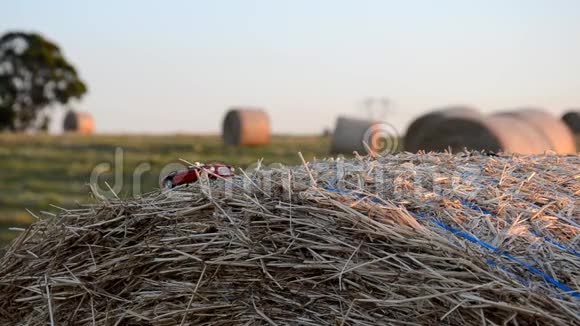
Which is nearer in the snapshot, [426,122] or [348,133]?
[426,122]

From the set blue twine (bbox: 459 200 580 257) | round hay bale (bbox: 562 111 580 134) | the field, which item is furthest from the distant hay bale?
blue twine (bbox: 459 200 580 257)

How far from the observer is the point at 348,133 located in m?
16.0

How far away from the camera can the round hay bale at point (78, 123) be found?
2528 cm

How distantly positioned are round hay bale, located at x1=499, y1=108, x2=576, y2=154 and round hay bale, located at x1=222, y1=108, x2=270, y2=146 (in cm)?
611

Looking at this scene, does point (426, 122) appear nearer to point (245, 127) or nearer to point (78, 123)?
point (245, 127)

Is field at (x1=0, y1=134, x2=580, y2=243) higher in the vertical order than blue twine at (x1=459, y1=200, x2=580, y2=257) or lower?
lower

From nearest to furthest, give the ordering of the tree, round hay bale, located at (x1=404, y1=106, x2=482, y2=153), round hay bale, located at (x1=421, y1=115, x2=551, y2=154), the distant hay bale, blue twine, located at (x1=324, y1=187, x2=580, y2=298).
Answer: blue twine, located at (x1=324, y1=187, x2=580, y2=298)
round hay bale, located at (x1=421, y1=115, x2=551, y2=154)
round hay bale, located at (x1=404, y1=106, x2=482, y2=153)
the distant hay bale
the tree

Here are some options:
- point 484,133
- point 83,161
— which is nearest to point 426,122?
point 484,133

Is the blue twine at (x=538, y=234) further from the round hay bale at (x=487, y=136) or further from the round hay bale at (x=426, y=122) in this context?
the round hay bale at (x=426, y=122)

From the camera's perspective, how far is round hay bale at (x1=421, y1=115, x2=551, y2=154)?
35.4ft

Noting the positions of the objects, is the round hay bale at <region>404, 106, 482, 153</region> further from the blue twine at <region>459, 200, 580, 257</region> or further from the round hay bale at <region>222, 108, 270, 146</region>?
the blue twine at <region>459, 200, 580, 257</region>

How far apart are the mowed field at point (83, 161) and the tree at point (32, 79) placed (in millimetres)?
14552

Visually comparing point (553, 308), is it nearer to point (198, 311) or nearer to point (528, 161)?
point (198, 311)

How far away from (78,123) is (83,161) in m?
11.2
